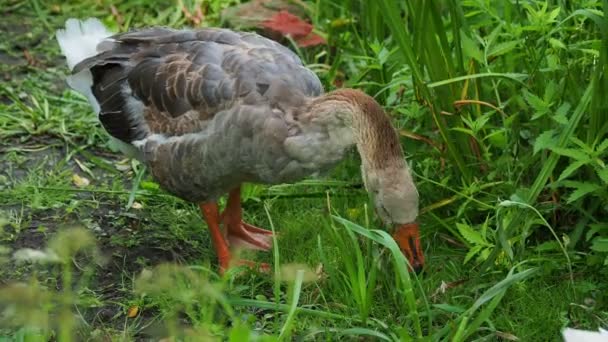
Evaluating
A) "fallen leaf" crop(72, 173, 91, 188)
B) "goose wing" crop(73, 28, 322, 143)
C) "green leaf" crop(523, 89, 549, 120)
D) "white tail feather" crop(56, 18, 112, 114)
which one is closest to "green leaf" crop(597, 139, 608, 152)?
"green leaf" crop(523, 89, 549, 120)

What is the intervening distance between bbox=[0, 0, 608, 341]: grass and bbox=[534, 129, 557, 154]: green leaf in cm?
2

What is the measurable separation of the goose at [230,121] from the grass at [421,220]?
0.70 ft

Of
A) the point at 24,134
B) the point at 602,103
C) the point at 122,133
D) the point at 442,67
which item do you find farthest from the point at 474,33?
the point at 24,134

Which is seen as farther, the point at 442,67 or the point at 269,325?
the point at 442,67

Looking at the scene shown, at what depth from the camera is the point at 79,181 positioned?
208 inches

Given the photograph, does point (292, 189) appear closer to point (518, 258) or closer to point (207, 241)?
point (207, 241)

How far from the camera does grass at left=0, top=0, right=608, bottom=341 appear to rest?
384 centimetres

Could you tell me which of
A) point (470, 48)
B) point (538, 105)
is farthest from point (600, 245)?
point (470, 48)

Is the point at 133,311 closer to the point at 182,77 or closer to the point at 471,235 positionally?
the point at 182,77

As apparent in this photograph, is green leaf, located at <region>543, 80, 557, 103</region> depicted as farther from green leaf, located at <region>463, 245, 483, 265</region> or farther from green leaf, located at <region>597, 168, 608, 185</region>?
green leaf, located at <region>463, 245, 483, 265</region>

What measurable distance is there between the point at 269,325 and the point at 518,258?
1058 mm

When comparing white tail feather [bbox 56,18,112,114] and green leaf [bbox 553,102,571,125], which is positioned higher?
white tail feather [bbox 56,18,112,114]

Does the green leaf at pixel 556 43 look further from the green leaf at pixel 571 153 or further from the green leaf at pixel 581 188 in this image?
the green leaf at pixel 581 188

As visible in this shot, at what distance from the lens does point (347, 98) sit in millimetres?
3941
